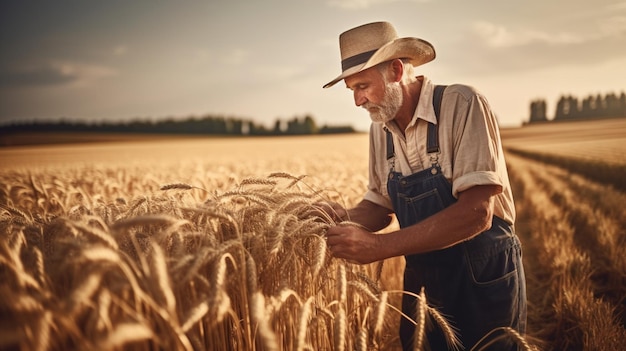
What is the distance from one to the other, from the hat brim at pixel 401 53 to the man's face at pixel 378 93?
0.26ft

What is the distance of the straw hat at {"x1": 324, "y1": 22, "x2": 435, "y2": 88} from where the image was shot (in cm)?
227

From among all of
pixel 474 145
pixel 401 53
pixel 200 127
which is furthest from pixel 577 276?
pixel 200 127

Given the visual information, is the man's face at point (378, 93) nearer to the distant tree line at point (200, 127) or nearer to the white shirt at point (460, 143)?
the white shirt at point (460, 143)

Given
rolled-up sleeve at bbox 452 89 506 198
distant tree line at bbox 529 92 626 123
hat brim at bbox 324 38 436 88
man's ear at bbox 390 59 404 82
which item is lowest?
rolled-up sleeve at bbox 452 89 506 198

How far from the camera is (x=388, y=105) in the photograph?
2355mm

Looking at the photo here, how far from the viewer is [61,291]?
132 cm

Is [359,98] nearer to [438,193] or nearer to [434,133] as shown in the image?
[434,133]

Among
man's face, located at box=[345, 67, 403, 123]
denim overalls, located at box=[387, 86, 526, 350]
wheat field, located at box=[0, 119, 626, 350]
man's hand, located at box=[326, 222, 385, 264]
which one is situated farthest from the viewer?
man's face, located at box=[345, 67, 403, 123]

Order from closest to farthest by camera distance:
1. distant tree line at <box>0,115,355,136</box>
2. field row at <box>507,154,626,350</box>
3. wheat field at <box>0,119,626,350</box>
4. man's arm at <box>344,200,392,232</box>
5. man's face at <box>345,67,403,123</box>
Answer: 1. wheat field at <box>0,119,626,350</box>
2. man's face at <box>345,67,403,123</box>
3. man's arm at <box>344,200,392,232</box>
4. field row at <box>507,154,626,350</box>
5. distant tree line at <box>0,115,355,136</box>

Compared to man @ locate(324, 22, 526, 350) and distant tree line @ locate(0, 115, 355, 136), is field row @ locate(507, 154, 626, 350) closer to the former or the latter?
man @ locate(324, 22, 526, 350)

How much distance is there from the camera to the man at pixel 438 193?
75.8 inches

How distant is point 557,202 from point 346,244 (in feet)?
33.6

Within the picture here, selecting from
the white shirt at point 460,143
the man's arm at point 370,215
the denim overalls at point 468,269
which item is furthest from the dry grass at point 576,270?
the man's arm at point 370,215

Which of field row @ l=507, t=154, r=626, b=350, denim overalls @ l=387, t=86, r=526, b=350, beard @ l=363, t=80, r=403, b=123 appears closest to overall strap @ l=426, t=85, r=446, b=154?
denim overalls @ l=387, t=86, r=526, b=350
